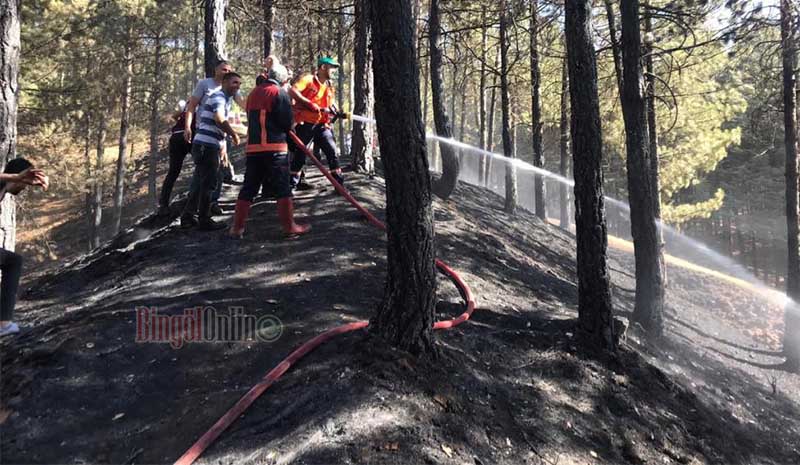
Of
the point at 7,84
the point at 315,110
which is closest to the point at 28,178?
the point at 7,84

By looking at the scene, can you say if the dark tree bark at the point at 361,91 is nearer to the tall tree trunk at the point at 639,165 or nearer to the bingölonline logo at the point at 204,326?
the tall tree trunk at the point at 639,165

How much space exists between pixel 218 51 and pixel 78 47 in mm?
8999

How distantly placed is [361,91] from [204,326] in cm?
616

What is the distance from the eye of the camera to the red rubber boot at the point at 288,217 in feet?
18.9

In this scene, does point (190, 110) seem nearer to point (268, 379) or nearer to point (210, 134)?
point (210, 134)

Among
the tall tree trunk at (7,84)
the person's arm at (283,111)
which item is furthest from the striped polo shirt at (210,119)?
the tall tree trunk at (7,84)

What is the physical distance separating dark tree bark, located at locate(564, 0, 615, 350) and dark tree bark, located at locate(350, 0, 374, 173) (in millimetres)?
4828

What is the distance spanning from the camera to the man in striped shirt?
18.9 feet

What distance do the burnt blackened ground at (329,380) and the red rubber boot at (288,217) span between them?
0.14 meters

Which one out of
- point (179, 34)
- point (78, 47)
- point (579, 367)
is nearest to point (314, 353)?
point (579, 367)

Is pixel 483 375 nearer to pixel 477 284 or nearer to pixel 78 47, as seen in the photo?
pixel 477 284

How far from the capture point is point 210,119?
585 centimetres

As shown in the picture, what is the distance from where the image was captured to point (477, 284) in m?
6.07

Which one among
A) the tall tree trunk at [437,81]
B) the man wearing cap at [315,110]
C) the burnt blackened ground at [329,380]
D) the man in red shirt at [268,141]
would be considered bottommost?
the burnt blackened ground at [329,380]
